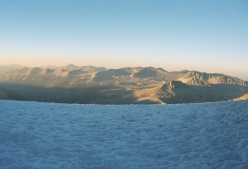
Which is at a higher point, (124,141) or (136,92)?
(124,141)

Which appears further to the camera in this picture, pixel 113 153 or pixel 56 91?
pixel 56 91

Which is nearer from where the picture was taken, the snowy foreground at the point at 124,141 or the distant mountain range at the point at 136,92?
the snowy foreground at the point at 124,141

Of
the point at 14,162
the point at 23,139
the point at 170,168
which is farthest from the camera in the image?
the point at 23,139

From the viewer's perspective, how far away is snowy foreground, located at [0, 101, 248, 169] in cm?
694

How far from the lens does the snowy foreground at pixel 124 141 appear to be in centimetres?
694

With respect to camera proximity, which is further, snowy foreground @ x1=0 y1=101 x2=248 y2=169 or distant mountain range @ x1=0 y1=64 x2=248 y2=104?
distant mountain range @ x1=0 y1=64 x2=248 y2=104

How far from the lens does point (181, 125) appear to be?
1209 cm

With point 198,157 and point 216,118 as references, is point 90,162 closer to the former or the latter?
point 198,157

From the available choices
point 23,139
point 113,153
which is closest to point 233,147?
point 113,153

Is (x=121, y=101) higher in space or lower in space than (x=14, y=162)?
lower

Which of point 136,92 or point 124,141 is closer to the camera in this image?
point 124,141

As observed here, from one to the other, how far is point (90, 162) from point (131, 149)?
2.14m

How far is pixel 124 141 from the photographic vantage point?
31.0 feet

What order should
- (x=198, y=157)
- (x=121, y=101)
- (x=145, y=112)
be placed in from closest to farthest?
(x=198, y=157) → (x=145, y=112) → (x=121, y=101)
